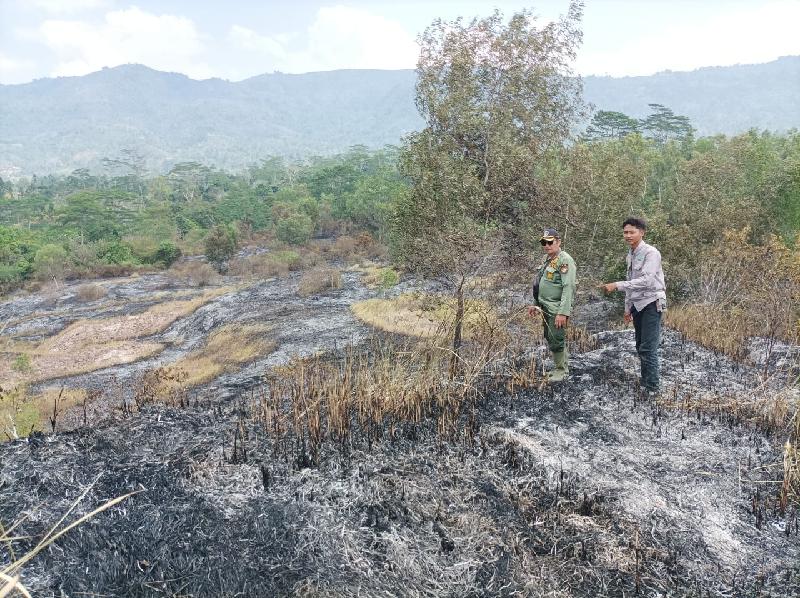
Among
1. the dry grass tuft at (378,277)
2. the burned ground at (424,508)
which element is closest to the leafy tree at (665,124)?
the dry grass tuft at (378,277)

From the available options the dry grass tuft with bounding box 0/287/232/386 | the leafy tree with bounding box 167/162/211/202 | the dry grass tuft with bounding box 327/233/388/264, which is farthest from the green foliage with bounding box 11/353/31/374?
the leafy tree with bounding box 167/162/211/202

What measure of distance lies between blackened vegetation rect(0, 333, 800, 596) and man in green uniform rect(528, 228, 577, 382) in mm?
649

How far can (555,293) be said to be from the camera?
6387mm

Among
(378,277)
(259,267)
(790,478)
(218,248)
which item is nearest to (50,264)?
(218,248)

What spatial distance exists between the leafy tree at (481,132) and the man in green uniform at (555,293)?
74.2 inches

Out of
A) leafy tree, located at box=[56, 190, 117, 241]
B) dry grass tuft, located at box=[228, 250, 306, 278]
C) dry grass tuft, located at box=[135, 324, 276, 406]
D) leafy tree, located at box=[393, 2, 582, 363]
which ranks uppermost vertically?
leafy tree, located at box=[393, 2, 582, 363]

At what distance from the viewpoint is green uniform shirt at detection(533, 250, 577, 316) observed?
6.14 m

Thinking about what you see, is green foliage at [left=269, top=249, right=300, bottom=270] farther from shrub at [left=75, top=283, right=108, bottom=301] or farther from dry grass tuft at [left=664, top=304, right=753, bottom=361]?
dry grass tuft at [left=664, top=304, right=753, bottom=361]

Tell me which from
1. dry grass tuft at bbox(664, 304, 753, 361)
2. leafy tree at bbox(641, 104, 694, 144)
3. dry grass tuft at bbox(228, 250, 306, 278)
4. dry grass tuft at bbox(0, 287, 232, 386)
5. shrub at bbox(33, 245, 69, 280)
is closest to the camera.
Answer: dry grass tuft at bbox(664, 304, 753, 361)

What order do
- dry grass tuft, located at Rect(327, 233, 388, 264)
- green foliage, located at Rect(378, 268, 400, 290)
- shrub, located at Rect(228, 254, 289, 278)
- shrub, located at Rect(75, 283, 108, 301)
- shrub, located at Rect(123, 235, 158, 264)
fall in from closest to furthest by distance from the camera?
green foliage, located at Rect(378, 268, 400, 290)
shrub, located at Rect(75, 283, 108, 301)
shrub, located at Rect(228, 254, 289, 278)
dry grass tuft, located at Rect(327, 233, 388, 264)
shrub, located at Rect(123, 235, 158, 264)

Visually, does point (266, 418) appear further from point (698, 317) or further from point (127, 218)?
point (127, 218)

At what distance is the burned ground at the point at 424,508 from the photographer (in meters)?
3.43

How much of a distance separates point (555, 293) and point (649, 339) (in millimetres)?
1139

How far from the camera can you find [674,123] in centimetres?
7775
